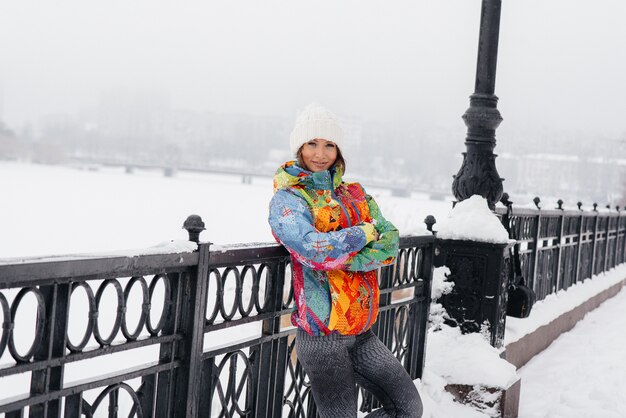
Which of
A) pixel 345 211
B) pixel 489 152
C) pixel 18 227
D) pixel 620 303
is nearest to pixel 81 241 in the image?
pixel 18 227

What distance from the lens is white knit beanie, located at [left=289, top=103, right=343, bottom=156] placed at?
2920 millimetres

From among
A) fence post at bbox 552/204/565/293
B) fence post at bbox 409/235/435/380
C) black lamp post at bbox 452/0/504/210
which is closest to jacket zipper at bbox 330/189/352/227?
fence post at bbox 409/235/435/380

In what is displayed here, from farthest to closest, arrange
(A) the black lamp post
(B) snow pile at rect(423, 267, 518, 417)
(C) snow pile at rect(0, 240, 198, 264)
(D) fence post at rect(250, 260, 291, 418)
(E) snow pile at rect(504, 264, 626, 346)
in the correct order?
(E) snow pile at rect(504, 264, 626, 346) → (A) the black lamp post → (B) snow pile at rect(423, 267, 518, 417) → (D) fence post at rect(250, 260, 291, 418) → (C) snow pile at rect(0, 240, 198, 264)

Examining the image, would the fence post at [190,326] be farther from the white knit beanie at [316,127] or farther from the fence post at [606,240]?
the fence post at [606,240]

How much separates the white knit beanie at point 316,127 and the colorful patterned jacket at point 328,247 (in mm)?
109

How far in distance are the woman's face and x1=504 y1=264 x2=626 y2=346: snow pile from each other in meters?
3.42

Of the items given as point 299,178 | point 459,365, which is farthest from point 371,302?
point 459,365

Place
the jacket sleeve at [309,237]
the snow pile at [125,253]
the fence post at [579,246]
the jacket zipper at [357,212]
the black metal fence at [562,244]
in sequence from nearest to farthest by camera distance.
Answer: the snow pile at [125,253] → the jacket sleeve at [309,237] → the jacket zipper at [357,212] → the black metal fence at [562,244] → the fence post at [579,246]

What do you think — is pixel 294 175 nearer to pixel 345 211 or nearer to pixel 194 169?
pixel 345 211

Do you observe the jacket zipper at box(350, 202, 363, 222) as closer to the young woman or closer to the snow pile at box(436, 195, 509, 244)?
the young woman

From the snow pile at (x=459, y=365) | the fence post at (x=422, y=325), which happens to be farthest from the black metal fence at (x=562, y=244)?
the fence post at (x=422, y=325)

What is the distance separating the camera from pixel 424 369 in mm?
4844

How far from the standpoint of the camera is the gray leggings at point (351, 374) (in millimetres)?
2869

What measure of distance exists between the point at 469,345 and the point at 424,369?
37 centimetres
